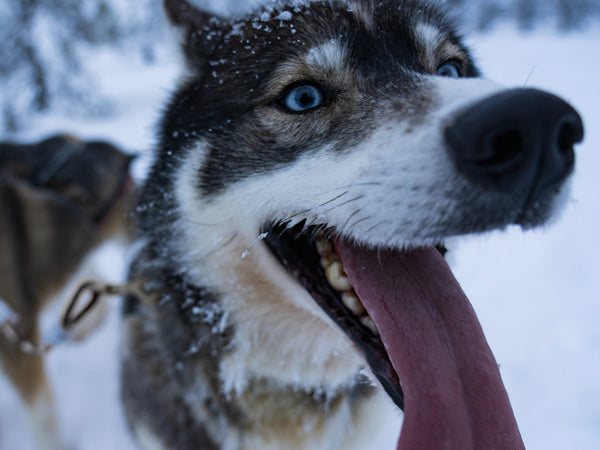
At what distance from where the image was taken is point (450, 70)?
1.40 m

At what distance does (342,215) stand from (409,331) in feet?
1.11

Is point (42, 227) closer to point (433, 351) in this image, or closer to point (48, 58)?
point (433, 351)

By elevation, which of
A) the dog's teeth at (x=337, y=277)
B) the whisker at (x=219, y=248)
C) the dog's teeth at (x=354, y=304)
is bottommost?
the whisker at (x=219, y=248)

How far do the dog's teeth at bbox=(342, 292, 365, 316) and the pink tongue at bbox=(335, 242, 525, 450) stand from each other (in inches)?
1.3

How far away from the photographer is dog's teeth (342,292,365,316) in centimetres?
110

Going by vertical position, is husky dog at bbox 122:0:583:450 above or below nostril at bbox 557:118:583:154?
below

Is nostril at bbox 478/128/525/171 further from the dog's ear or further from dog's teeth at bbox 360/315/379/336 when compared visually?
the dog's ear

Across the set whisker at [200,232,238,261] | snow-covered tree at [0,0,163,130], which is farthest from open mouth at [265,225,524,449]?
snow-covered tree at [0,0,163,130]

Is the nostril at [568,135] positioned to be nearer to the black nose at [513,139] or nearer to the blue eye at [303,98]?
the black nose at [513,139]

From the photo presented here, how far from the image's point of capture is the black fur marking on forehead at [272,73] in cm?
113

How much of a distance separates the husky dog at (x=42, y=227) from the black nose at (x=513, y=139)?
1.87m

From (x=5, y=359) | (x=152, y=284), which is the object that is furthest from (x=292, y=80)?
(x=5, y=359)

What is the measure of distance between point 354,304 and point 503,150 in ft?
1.72

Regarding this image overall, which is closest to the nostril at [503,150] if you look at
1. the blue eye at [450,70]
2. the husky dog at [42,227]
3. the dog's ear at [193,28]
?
the blue eye at [450,70]
